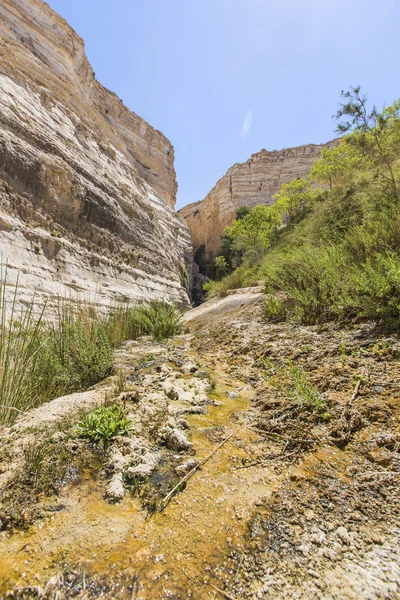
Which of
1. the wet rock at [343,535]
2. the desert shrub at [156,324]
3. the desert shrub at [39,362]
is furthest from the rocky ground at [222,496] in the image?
the desert shrub at [156,324]

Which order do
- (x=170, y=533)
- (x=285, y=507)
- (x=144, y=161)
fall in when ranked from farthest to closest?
(x=144, y=161), (x=285, y=507), (x=170, y=533)

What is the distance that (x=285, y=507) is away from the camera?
1.36 meters

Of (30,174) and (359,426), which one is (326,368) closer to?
(359,426)

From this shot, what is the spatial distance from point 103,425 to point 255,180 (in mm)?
40492

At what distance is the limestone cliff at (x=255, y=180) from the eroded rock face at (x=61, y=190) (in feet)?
71.1

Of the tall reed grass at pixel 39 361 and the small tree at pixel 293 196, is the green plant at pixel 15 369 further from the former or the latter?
the small tree at pixel 293 196

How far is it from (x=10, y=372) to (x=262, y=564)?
223 cm

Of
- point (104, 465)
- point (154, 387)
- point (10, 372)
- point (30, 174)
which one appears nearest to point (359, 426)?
point (104, 465)

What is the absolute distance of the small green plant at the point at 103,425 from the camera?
1942mm

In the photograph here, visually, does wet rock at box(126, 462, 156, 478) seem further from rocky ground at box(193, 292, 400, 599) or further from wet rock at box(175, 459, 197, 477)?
rocky ground at box(193, 292, 400, 599)

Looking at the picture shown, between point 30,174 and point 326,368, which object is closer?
point 326,368

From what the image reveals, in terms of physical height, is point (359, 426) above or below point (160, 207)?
below

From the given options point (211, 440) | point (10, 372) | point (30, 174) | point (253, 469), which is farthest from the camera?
point (30, 174)

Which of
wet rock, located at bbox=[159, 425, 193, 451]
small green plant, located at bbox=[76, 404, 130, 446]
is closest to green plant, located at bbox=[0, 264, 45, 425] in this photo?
small green plant, located at bbox=[76, 404, 130, 446]
